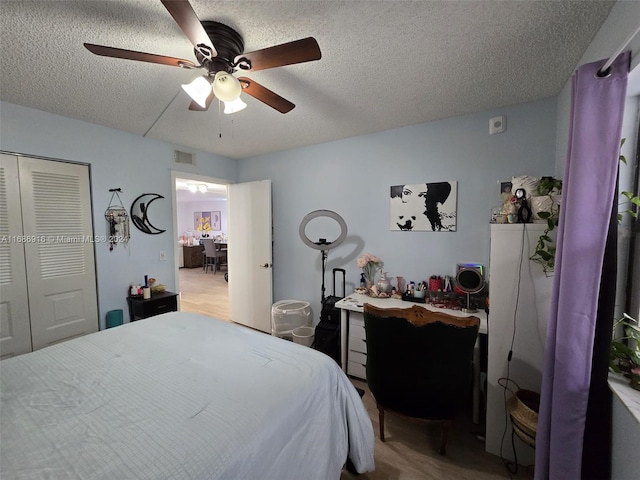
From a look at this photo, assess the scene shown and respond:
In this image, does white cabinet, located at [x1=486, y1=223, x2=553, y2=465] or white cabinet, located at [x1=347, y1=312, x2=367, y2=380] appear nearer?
white cabinet, located at [x1=486, y1=223, x2=553, y2=465]

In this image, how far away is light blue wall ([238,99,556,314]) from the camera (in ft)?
6.70

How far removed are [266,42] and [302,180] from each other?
1.81m

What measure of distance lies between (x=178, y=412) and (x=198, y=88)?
1462mm

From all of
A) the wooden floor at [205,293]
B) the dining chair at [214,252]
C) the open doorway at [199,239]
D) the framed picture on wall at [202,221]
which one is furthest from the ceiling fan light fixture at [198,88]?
the framed picture on wall at [202,221]

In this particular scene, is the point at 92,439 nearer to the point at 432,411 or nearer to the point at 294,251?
the point at 432,411

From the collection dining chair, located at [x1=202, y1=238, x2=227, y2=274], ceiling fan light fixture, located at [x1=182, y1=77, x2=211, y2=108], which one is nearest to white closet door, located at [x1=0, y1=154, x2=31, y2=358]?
ceiling fan light fixture, located at [x1=182, y1=77, x2=211, y2=108]

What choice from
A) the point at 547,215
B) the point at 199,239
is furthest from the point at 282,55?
the point at 199,239

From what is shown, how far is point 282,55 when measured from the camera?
1130 millimetres

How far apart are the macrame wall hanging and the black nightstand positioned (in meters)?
0.58

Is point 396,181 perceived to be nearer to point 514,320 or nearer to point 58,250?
point 514,320

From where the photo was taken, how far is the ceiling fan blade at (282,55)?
3.48ft

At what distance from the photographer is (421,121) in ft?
7.69

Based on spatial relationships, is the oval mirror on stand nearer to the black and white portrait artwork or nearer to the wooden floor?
the black and white portrait artwork

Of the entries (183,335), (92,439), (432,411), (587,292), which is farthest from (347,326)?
(92,439)
